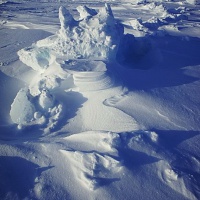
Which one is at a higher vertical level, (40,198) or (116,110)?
→ (116,110)

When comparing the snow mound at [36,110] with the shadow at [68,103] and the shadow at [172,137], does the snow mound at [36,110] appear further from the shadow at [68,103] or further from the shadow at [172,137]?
the shadow at [172,137]

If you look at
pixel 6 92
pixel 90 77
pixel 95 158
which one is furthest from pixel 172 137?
pixel 6 92

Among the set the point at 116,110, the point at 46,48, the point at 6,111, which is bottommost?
the point at 6,111

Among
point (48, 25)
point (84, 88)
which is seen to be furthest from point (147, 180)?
point (48, 25)

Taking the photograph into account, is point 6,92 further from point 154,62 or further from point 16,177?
point 154,62

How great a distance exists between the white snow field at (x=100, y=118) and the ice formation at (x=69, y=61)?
3 cm

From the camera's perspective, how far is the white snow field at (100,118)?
4.88 metres

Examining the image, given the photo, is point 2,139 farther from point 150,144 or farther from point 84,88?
point 150,144

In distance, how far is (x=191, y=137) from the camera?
6.00 meters

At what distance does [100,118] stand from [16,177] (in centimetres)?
258

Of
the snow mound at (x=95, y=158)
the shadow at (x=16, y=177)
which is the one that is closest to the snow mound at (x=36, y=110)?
the snow mound at (x=95, y=158)

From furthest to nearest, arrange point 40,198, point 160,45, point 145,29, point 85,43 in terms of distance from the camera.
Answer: point 145,29
point 160,45
point 85,43
point 40,198

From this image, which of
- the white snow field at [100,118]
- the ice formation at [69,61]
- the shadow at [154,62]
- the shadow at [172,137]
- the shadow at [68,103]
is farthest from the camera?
the shadow at [154,62]

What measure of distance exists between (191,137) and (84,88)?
332 centimetres
